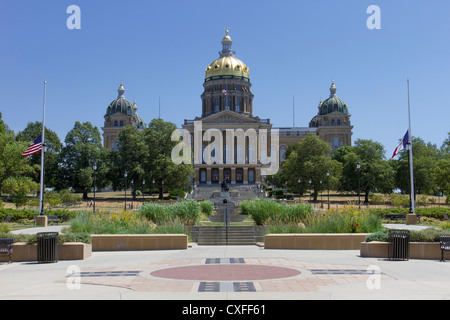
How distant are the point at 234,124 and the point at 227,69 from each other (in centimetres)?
2415

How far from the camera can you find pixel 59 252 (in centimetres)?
1553

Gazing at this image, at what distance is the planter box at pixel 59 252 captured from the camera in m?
15.5

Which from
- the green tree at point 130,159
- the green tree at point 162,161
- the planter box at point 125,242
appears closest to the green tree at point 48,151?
the green tree at point 130,159

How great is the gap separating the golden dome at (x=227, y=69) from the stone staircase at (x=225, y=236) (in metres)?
101

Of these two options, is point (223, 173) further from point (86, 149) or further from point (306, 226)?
point (306, 226)

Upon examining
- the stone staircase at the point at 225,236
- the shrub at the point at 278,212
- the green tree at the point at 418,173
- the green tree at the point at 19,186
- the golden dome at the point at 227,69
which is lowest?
the stone staircase at the point at 225,236

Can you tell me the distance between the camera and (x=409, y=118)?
35375 millimetres

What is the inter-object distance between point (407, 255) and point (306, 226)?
7.31 metres

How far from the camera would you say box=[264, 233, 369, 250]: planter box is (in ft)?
61.7

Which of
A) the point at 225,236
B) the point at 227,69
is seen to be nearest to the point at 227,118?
the point at 227,69

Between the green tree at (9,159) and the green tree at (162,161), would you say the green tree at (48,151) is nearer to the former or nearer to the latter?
the green tree at (162,161)

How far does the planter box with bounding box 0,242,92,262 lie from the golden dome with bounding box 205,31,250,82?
109m
